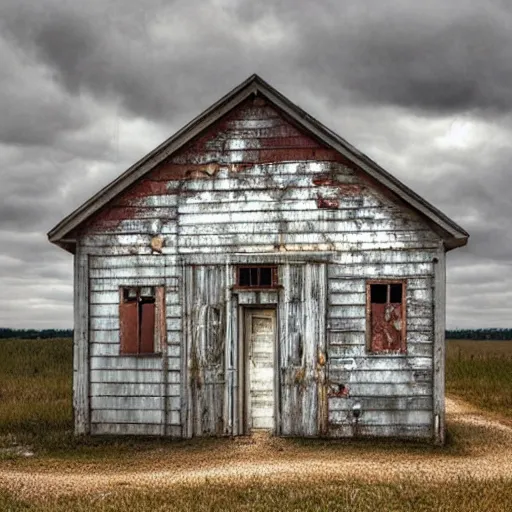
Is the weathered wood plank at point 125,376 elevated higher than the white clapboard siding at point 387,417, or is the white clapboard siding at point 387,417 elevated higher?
the weathered wood plank at point 125,376

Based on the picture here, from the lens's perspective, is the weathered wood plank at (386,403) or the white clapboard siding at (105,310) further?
the white clapboard siding at (105,310)

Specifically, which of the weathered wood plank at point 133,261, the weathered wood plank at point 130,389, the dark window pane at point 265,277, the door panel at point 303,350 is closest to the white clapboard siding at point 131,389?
the weathered wood plank at point 130,389

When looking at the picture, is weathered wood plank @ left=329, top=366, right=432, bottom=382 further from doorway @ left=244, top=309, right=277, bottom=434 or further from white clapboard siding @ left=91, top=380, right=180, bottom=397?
white clapboard siding @ left=91, top=380, right=180, bottom=397

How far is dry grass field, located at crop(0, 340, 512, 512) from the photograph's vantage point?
11.0 metres

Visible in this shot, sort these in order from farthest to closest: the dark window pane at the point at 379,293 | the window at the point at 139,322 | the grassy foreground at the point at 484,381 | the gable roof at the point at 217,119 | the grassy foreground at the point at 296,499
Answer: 1. the grassy foreground at the point at 484,381
2. the window at the point at 139,322
3. the dark window pane at the point at 379,293
4. the gable roof at the point at 217,119
5. the grassy foreground at the point at 296,499

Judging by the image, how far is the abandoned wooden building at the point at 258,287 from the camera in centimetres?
1627

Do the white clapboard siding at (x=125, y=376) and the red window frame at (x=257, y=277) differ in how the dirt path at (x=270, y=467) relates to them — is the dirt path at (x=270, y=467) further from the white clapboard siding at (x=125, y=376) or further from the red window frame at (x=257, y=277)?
the red window frame at (x=257, y=277)

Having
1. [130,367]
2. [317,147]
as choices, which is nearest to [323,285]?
[317,147]

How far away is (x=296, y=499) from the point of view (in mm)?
11000

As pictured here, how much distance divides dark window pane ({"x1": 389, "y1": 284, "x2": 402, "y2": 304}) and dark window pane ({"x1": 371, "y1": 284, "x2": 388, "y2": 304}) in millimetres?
116

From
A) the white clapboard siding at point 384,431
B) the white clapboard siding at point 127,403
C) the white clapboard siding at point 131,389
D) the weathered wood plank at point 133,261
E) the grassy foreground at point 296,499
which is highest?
the weathered wood plank at point 133,261

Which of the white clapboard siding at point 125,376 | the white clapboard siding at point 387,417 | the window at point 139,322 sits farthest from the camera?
the window at point 139,322

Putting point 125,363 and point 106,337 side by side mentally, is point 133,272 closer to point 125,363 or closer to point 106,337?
point 106,337

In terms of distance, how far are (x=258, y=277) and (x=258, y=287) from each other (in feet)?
0.62
